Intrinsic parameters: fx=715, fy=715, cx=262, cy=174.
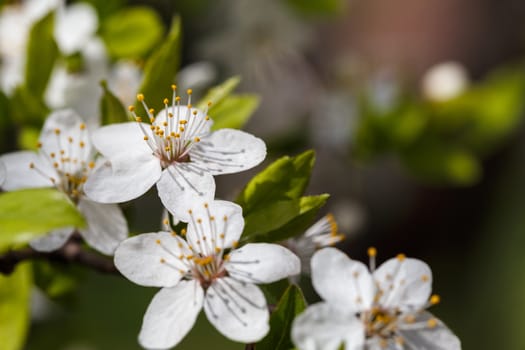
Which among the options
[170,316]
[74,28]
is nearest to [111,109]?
[170,316]

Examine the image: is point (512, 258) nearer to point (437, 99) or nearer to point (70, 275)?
point (437, 99)

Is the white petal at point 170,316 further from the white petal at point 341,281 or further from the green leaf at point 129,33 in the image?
the green leaf at point 129,33

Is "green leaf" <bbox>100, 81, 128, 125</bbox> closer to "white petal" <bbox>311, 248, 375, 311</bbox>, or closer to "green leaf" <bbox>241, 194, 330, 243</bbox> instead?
"green leaf" <bbox>241, 194, 330, 243</bbox>

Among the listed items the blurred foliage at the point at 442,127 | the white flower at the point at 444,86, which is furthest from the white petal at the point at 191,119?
the white flower at the point at 444,86

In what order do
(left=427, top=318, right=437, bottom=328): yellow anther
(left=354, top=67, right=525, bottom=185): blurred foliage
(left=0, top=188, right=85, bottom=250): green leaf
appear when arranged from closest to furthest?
(left=0, top=188, right=85, bottom=250): green leaf < (left=427, top=318, right=437, bottom=328): yellow anther < (left=354, top=67, right=525, bottom=185): blurred foliage

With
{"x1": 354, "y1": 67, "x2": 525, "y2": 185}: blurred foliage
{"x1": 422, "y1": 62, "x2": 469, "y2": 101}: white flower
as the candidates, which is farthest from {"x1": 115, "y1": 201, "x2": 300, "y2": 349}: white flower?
{"x1": 422, "y1": 62, "x2": 469, "y2": 101}: white flower

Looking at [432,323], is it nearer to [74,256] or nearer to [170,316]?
[170,316]

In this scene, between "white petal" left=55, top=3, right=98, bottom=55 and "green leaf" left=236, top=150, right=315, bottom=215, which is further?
"white petal" left=55, top=3, right=98, bottom=55
